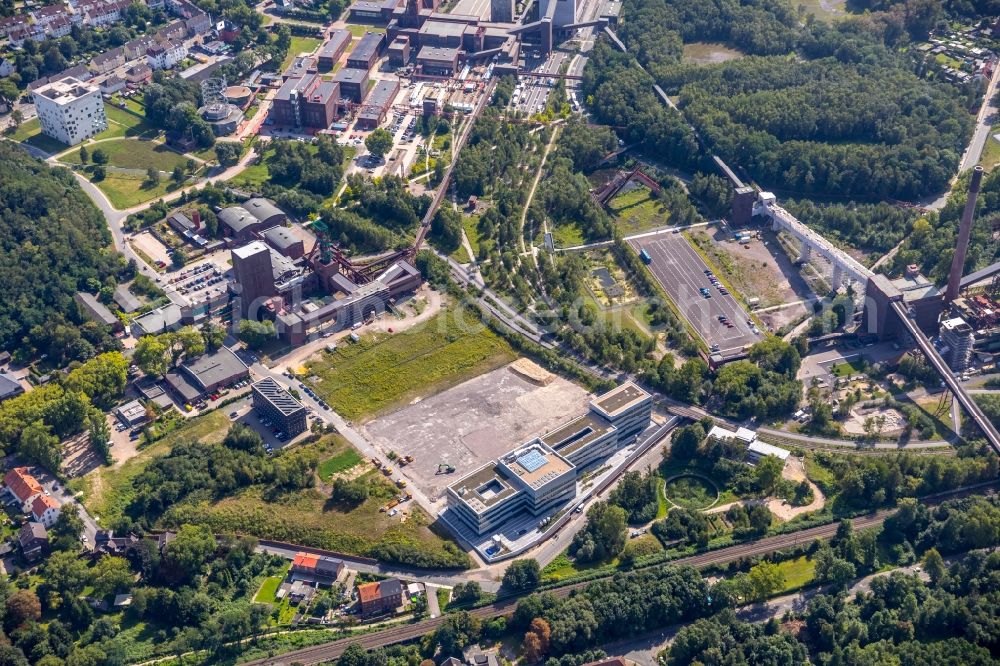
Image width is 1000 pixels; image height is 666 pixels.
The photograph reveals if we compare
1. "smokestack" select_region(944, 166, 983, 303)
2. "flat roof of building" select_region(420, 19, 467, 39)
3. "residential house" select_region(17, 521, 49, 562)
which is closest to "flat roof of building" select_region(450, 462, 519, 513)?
"residential house" select_region(17, 521, 49, 562)

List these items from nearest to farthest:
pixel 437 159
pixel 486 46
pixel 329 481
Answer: pixel 329 481 < pixel 437 159 < pixel 486 46

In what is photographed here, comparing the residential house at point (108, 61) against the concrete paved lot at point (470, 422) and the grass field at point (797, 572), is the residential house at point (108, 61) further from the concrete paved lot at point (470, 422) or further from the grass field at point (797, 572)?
the grass field at point (797, 572)

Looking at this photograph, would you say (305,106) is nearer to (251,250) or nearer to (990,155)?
(251,250)

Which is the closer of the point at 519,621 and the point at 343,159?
the point at 519,621

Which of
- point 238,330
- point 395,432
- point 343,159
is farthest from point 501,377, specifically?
point 343,159

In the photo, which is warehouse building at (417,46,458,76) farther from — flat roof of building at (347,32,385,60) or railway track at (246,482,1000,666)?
railway track at (246,482,1000,666)

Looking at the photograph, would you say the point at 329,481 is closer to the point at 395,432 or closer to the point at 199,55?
the point at 395,432

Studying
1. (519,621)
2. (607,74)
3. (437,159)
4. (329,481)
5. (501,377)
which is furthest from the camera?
(607,74)
